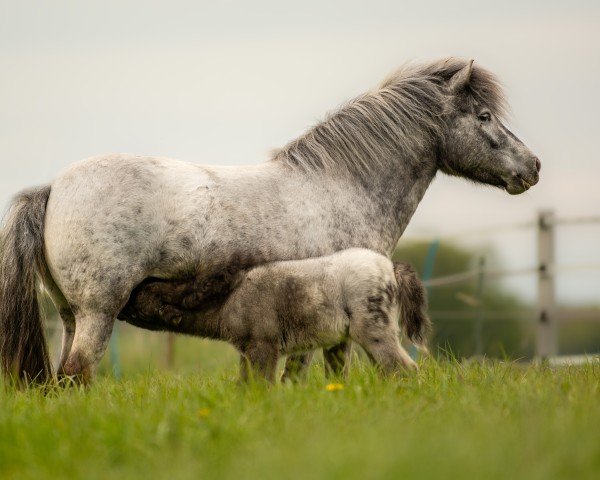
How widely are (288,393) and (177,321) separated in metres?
1.32

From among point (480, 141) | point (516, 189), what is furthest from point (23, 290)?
point (516, 189)

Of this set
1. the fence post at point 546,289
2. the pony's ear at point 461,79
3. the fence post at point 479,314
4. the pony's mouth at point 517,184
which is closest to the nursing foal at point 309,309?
the pony's mouth at point 517,184

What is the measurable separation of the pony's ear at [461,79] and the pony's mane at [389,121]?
2.9 inches

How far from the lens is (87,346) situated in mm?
6305

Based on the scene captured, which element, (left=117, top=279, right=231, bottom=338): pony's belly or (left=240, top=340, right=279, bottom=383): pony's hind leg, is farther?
(left=117, top=279, right=231, bottom=338): pony's belly

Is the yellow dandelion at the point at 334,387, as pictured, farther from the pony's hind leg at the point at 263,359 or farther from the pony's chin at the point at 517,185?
the pony's chin at the point at 517,185

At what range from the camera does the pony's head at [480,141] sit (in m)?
7.53

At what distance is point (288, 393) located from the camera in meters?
5.19

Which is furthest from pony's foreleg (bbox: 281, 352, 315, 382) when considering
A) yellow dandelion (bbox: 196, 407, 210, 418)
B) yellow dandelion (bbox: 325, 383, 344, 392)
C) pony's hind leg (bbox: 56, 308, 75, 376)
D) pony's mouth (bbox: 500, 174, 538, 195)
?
pony's mouth (bbox: 500, 174, 538, 195)

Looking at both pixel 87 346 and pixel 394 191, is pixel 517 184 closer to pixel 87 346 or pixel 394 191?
pixel 394 191

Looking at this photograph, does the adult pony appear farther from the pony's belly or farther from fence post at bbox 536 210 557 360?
fence post at bbox 536 210 557 360

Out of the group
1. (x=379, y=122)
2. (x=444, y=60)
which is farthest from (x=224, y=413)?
(x=444, y=60)

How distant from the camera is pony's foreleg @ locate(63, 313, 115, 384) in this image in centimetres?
631

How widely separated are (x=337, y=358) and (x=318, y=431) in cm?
237
